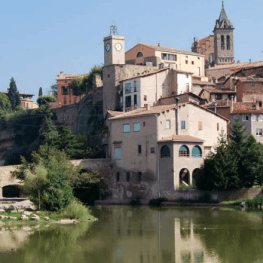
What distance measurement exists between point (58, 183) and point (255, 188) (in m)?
18.7

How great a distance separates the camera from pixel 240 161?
5259 cm

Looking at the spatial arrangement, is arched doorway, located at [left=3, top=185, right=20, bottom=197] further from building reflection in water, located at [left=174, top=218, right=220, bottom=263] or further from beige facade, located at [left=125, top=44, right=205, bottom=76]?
building reflection in water, located at [left=174, top=218, right=220, bottom=263]

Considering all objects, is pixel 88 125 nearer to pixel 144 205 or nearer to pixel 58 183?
pixel 144 205

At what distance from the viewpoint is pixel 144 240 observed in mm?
33656

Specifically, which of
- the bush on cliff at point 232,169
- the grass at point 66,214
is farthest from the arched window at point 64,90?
the grass at point 66,214

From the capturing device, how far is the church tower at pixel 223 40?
131562mm

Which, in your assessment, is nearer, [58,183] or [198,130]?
[58,183]

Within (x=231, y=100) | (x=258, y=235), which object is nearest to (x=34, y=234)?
(x=258, y=235)

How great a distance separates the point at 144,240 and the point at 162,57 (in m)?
55.5

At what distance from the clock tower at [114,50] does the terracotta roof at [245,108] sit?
52.8 ft

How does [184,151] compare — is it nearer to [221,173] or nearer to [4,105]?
[221,173]

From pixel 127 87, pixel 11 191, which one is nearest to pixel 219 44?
pixel 127 87

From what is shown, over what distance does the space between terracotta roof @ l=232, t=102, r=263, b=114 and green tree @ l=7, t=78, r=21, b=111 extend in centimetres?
5571

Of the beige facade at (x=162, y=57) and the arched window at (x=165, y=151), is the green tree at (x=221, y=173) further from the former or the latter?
the beige facade at (x=162, y=57)
